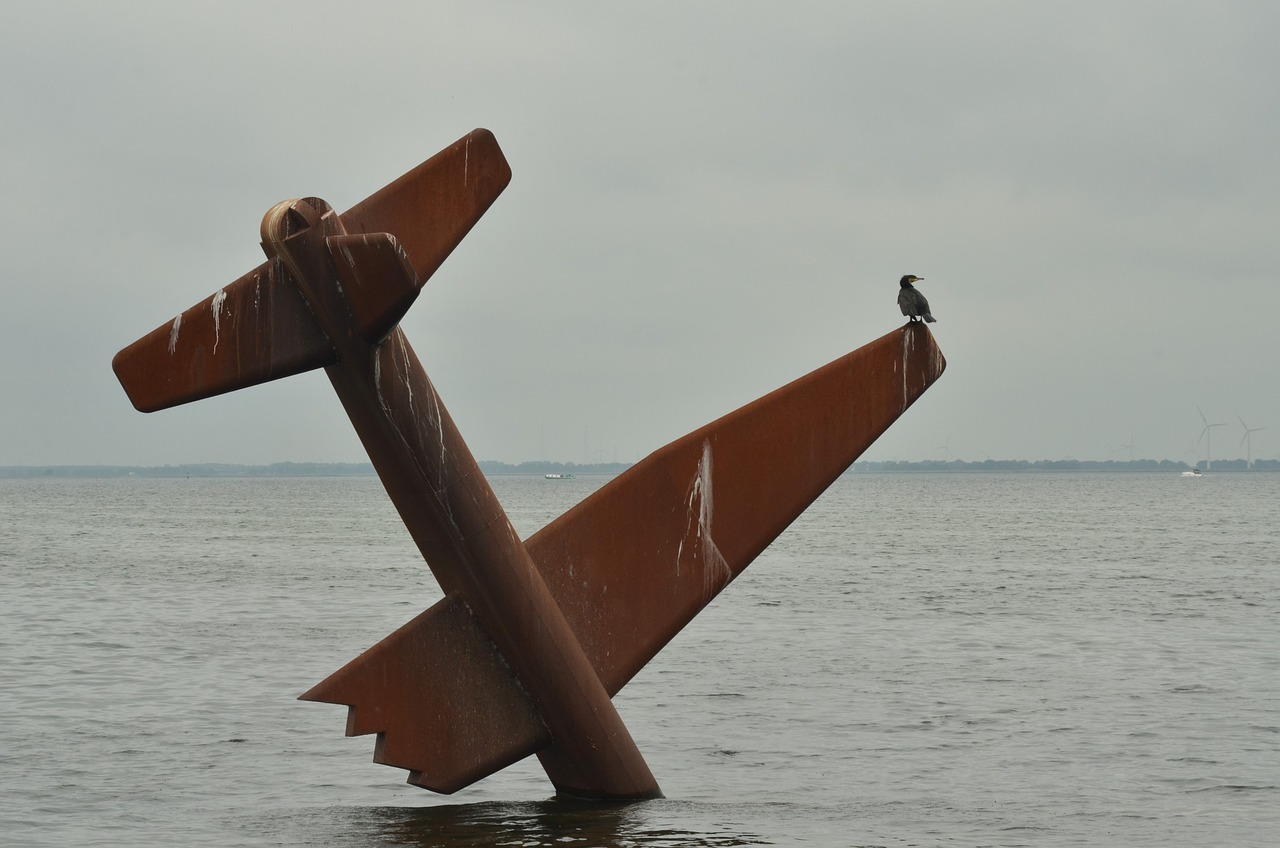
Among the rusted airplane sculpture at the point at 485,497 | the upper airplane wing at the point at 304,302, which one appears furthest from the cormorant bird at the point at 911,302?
the upper airplane wing at the point at 304,302

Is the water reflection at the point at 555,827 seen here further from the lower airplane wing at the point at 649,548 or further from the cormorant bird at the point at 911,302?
the cormorant bird at the point at 911,302

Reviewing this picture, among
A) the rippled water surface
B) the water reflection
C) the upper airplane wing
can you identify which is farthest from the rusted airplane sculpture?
the rippled water surface

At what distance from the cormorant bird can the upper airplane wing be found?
2.25m

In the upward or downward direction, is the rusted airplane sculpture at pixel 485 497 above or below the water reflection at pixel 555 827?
above

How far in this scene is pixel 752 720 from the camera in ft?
43.9

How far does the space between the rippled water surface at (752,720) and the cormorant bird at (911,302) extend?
315 cm

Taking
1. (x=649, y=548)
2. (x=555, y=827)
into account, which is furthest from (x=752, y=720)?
(x=649, y=548)

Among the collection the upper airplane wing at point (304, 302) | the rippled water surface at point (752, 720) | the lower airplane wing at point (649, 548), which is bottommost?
the rippled water surface at point (752, 720)

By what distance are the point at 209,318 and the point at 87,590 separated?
78.3 ft

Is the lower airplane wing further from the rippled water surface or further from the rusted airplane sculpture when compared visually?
the rippled water surface

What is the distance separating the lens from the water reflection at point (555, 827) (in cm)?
777

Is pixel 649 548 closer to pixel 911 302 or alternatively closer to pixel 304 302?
pixel 911 302

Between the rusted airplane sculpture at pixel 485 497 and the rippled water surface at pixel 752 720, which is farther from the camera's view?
the rippled water surface at pixel 752 720

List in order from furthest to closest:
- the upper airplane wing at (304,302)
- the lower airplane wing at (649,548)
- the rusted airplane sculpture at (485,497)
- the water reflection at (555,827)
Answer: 1. the water reflection at (555,827)
2. the lower airplane wing at (649,548)
3. the rusted airplane sculpture at (485,497)
4. the upper airplane wing at (304,302)
